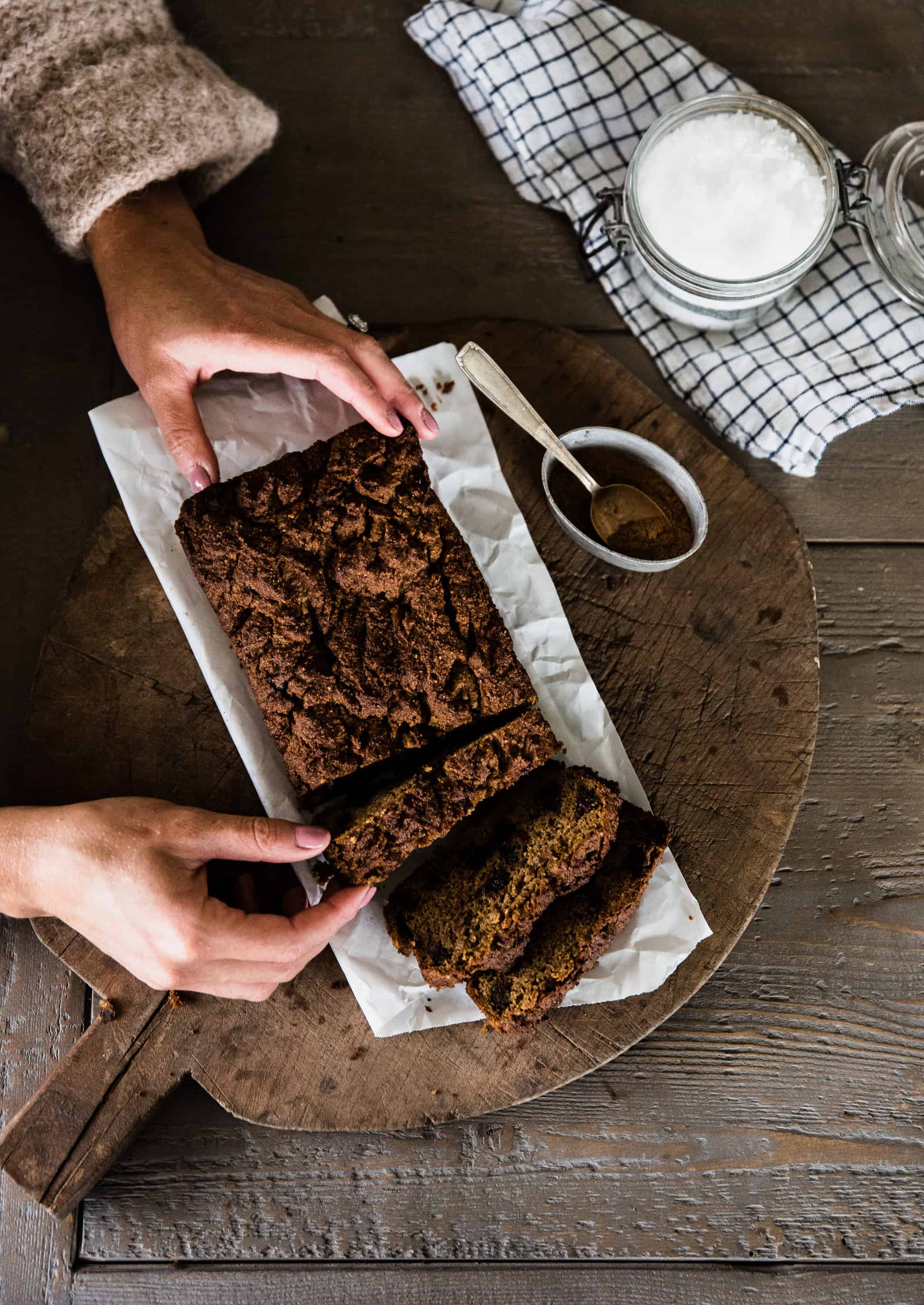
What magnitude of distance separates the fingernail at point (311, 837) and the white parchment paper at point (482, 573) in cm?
33

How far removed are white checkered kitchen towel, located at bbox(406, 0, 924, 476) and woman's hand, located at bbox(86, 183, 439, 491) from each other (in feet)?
3.52

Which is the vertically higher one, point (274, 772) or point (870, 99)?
point (870, 99)

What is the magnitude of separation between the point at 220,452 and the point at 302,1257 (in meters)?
2.75

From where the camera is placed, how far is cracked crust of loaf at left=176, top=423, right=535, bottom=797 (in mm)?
2715

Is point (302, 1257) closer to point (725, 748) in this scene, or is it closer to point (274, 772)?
point (274, 772)

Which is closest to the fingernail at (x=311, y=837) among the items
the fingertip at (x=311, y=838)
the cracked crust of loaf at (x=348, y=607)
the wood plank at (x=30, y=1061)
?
the fingertip at (x=311, y=838)

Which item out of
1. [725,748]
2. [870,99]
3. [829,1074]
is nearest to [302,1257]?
[829,1074]

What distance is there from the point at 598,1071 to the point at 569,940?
0.83 metres

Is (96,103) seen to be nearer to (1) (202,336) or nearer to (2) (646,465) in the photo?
(1) (202,336)

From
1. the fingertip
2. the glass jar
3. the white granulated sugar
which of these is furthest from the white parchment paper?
the white granulated sugar

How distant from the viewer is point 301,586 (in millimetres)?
2736

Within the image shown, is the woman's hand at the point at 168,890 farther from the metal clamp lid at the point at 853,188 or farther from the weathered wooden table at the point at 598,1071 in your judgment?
the metal clamp lid at the point at 853,188

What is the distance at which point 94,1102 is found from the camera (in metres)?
2.89

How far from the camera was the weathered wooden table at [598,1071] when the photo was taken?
126 inches
